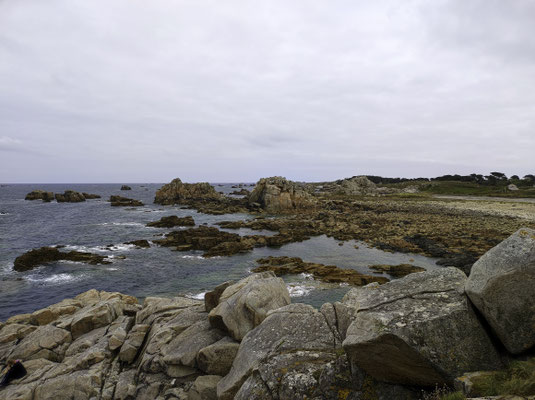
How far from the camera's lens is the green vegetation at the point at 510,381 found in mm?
4461

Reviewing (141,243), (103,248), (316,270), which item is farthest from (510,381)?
(103,248)

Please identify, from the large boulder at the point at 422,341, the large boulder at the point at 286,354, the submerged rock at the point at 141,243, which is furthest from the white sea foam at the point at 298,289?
the submerged rock at the point at 141,243

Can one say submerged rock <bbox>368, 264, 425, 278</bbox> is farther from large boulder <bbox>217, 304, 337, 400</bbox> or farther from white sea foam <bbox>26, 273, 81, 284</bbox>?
white sea foam <bbox>26, 273, 81, 284</bbox>

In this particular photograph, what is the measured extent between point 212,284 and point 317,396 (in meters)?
23.2

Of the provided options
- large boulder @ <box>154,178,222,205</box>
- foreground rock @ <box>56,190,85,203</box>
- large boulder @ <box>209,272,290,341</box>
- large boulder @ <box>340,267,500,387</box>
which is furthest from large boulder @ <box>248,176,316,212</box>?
foreground rock @ <box>56,190,85,203</box>

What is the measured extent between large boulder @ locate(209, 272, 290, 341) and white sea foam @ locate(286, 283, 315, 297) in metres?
12.9

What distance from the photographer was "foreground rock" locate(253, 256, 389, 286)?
92.3 ft

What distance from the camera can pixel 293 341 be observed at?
29.8 feet

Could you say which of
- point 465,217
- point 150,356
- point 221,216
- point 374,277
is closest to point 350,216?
point 465,217

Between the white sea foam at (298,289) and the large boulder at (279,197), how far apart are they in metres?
56.1

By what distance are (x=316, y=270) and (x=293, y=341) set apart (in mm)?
22836

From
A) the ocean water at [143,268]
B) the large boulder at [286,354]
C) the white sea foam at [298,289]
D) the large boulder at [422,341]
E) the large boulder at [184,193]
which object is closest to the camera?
the large boulder at [422,341]

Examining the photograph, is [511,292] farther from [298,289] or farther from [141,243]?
[141,243]

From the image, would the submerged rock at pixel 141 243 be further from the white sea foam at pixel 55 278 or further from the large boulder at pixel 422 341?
the large boulder at pixel 422 341
